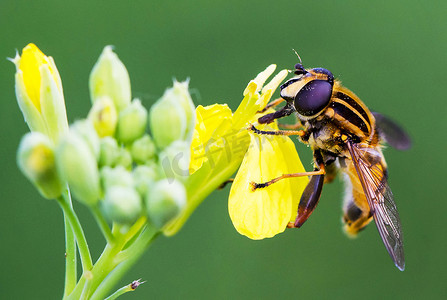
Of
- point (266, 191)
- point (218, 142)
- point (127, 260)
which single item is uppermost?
point (218, 142)

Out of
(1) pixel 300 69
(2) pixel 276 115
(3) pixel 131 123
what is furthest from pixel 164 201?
(1) pixel 300 69

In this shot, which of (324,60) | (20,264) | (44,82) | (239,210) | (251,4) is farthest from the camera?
(251,4)

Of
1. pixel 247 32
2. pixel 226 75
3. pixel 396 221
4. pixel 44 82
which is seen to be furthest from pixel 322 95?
pixel 247 32

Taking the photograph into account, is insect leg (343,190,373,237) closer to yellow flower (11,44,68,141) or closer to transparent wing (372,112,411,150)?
transparent wing (372,112,411,150)

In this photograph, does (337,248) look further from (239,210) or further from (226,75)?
(239,210)

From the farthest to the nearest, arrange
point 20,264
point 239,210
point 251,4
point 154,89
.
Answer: point 251,4
point 154,89
point 20,264
point 239,210

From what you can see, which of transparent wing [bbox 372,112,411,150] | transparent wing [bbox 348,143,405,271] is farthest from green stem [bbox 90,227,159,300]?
transparent wing [bbox 372,112,411,150]

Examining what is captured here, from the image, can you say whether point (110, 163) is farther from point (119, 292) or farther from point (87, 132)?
point (119, 292)
